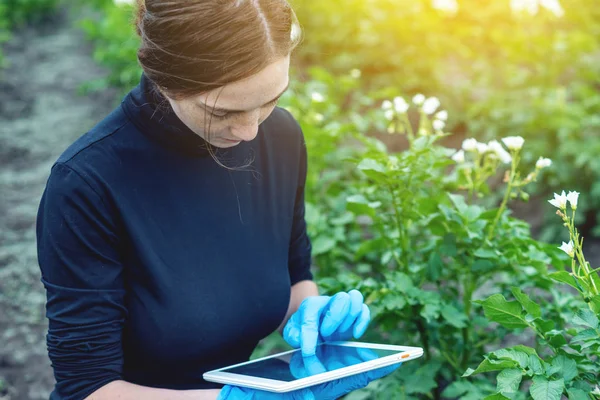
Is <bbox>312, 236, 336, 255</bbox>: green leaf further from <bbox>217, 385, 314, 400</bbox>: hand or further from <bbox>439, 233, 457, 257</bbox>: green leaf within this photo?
<bbox>217, 385, 314, 400</bbox>: hand

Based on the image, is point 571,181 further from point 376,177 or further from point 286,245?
point 286,245

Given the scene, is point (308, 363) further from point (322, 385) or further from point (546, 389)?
point (546, 389)

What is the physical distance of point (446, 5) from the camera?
3.99m

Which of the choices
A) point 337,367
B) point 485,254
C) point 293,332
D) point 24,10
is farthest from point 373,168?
point 24,10

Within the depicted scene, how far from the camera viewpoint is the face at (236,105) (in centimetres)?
133

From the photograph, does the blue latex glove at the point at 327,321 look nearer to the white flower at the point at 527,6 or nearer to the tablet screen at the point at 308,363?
the tablet screen at the point at 308,363

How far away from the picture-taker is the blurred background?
9.52ft

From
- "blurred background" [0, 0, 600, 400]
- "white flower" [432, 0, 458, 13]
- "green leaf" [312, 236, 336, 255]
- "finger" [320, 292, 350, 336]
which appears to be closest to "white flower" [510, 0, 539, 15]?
"blurred background" [0, 0, 600, 400]

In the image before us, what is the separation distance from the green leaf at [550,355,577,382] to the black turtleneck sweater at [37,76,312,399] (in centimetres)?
71

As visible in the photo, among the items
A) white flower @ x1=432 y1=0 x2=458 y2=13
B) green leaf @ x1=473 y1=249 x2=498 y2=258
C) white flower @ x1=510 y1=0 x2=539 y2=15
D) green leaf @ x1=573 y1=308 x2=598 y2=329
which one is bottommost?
white flower @ x1=510 y1=0 x2=539 y2=15

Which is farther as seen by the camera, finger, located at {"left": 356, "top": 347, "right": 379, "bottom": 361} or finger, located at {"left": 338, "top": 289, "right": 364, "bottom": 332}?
finger, located at {"left": 338, "top": 289, "right": 364, "bottom": 332}

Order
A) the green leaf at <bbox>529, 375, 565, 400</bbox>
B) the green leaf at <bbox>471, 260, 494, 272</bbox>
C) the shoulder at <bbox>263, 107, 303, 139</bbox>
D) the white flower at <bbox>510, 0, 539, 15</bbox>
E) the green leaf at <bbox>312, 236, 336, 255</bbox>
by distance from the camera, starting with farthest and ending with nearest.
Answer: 1. the white flower at <bbox>510, 0, 539, 15</bbox>
2. the green leaf at <bbox>312, 236, 336, 255</bbox>
3. the green leaf at <bbox>471, 260, 494, 272</bbox>
4. the shoulder at <bbox>263, 107, 303, 139</bbox>
5. the green leaf at <bbox>529, 375, 565, 400</bbox>

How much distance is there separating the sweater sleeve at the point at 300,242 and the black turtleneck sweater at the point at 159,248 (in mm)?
62

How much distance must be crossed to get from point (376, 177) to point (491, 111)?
1856 millimetres
